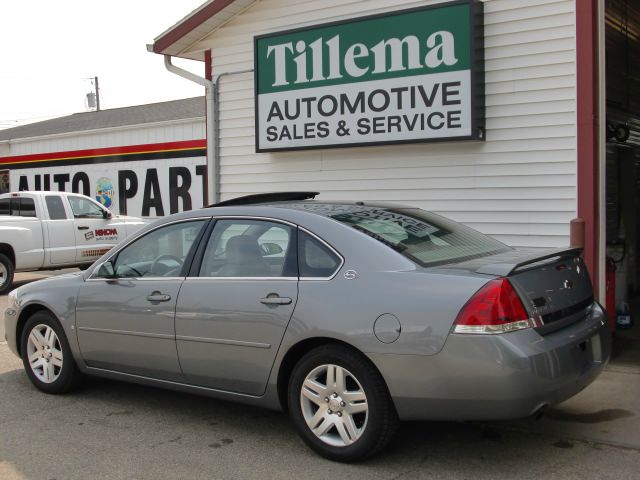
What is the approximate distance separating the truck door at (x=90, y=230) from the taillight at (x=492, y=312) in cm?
1084

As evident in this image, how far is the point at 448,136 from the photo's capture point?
757cm

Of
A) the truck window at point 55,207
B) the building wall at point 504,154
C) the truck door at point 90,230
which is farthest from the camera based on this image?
the truck door at point 90,230

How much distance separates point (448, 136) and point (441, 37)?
3.41 feet

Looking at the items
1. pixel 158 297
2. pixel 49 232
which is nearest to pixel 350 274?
pixel 158 297

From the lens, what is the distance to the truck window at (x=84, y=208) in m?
13.5

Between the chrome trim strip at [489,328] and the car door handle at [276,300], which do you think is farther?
the car door handle at [276,300]

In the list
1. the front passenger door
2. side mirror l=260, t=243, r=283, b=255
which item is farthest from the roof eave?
side mirror l=260, t=243, r=283, b=255

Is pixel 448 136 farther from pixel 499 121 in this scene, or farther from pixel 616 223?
pixel 616 223

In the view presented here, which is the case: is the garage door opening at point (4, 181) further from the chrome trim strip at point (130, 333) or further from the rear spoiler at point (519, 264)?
the rear spoiler at point (519, 264)

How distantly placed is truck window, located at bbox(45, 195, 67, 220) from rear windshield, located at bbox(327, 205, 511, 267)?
31.4ft

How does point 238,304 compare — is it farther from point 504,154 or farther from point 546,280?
point 504,154

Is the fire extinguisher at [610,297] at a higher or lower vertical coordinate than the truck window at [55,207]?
lower

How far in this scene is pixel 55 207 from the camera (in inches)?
521

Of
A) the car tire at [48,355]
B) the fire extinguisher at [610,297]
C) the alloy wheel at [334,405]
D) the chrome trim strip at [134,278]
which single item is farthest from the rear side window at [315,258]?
the fire extinguisher at [610,297]
